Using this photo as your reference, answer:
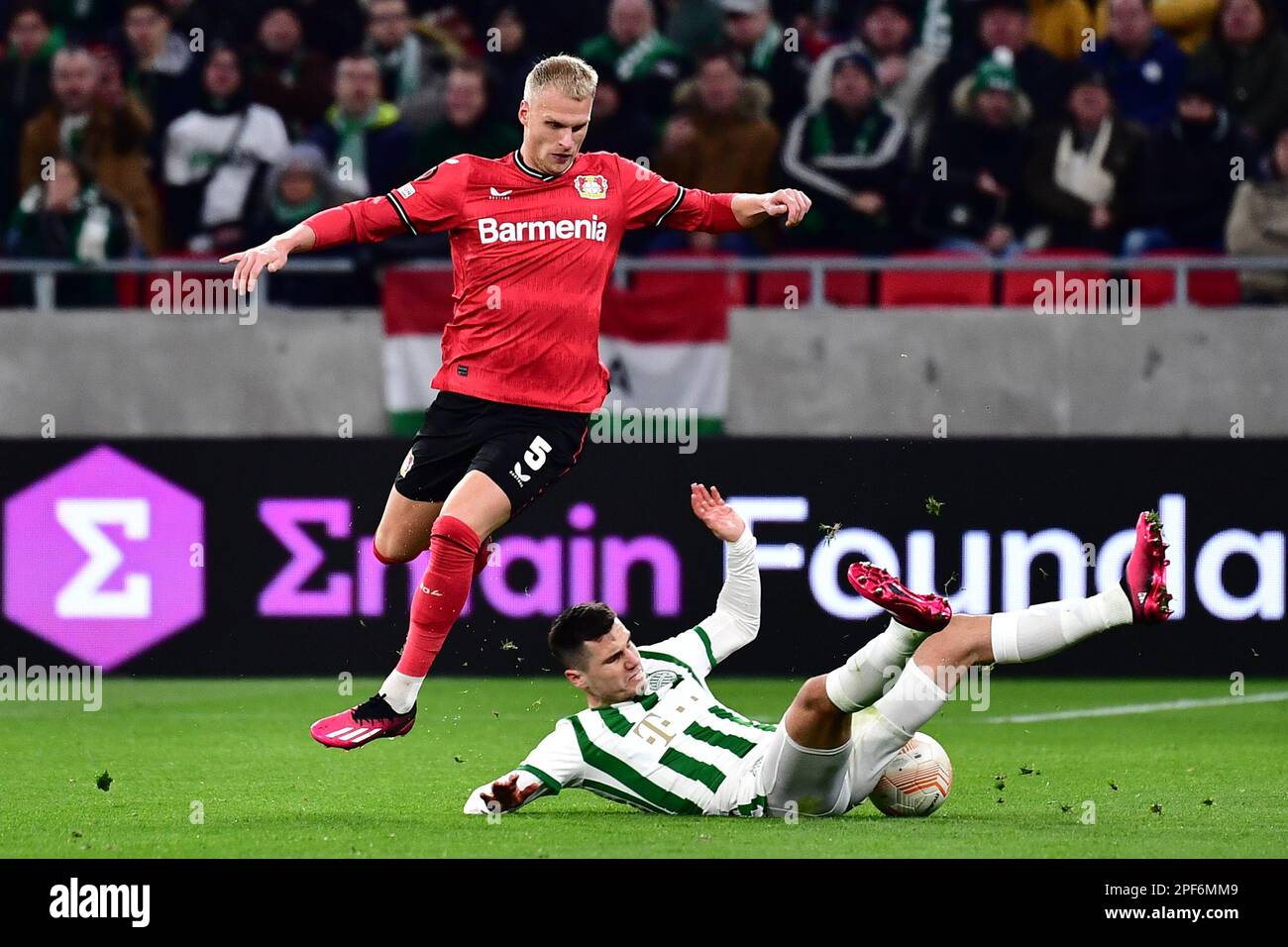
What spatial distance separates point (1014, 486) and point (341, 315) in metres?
4.02

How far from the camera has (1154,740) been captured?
35.1 feet

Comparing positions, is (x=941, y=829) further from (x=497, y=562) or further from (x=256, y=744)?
(x=497, y=562)

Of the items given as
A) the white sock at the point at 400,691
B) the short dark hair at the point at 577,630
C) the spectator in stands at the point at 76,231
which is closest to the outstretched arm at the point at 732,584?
the short dark hair at the point at 577,630

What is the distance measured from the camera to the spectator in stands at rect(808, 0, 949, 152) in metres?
14.4

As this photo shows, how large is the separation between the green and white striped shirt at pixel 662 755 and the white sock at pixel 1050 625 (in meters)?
0.98

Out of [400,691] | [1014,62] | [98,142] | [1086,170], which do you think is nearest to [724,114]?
[1014,62]

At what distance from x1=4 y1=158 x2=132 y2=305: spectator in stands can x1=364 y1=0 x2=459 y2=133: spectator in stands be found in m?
1.92

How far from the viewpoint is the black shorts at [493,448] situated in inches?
339

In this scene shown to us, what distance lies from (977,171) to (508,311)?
5958 mm

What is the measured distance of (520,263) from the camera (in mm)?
8742

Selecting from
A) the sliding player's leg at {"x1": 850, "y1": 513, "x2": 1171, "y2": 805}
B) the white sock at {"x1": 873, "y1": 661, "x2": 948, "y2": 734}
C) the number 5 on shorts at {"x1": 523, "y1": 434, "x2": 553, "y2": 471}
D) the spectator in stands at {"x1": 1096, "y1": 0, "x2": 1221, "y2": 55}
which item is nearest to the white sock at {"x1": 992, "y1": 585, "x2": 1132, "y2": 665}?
the sliding player's leg at {"x1": 850, "y1": 513, "x2": 1171, "y2": 805}

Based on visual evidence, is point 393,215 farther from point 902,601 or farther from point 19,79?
point 19,79

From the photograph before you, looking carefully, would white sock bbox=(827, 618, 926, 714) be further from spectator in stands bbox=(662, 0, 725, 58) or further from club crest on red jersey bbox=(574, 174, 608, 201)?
spectator in stands bbox=(662, 0, 725, 58)

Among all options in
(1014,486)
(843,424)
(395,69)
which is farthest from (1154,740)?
(395,69)
